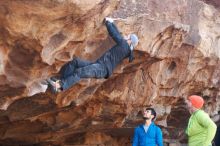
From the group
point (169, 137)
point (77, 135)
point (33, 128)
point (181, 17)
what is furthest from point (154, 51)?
point (169, 137)

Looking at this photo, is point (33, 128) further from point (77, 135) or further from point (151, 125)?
point (151, 125)

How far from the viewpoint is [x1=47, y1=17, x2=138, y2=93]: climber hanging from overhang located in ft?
18.2

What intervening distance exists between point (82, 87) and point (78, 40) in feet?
4.97

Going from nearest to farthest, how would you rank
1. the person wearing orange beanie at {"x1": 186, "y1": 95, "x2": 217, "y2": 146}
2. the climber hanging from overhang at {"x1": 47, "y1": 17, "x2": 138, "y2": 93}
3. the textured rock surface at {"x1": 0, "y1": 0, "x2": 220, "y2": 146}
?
the textured rock surface at {"x1": 0, "y1": 0, "x2": 220, "y2": 146}, the climber hanging from overhang at {"x1": 47, "y1": 17, "x2": 138, "y2": 93}, the person wearing orange beanie at {"x1": 186, "y1": 95, "x2": 217, "y2": 146}

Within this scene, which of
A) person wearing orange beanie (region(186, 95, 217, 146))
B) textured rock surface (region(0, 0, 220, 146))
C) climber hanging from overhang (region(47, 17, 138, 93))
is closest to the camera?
textured rock surface (region(0, 0, 220, 146))

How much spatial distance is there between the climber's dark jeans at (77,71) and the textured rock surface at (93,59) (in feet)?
0.40

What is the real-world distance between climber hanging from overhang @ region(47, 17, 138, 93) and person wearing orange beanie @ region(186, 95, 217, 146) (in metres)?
1.09

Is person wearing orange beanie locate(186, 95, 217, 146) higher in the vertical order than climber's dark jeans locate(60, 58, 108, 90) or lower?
lower

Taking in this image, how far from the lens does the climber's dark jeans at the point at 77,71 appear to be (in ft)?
18.3

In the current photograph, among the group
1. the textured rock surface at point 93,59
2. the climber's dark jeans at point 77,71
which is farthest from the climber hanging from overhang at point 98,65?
the textured rock surface at point 93,59

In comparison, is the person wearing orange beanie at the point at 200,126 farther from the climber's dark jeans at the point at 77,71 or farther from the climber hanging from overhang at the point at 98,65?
the climber's dark jeans at the point at 77,71

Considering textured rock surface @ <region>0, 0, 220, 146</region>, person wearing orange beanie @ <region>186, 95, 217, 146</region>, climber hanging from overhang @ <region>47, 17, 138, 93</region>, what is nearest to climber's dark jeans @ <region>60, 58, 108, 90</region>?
climber hanging from overhang @ <region>47, 17, 138, 93</region>

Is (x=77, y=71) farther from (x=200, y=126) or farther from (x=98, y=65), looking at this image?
(x=200, y=126)

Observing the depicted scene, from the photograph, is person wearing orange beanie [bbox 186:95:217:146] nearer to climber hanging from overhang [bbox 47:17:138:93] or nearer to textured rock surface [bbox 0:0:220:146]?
climber hanging from overhang [bbox 47:17:138:93]
